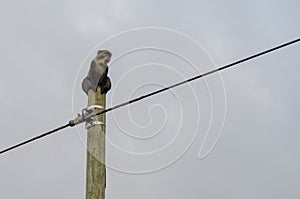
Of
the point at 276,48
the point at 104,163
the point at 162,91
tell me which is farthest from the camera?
the point at 162,91

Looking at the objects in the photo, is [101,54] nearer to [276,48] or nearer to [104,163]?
[104,163]

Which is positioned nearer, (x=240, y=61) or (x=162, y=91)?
(x=240, y=61)

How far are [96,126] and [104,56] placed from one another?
0.79 metres

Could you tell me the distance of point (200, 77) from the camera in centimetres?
731

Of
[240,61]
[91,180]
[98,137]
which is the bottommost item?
[91,180]

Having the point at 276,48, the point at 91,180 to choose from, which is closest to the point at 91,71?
the point at 91,180

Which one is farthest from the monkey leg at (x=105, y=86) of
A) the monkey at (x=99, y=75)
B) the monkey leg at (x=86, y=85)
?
the monkey leg at (x=86, y=85)

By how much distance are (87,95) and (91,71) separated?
10.6 inches

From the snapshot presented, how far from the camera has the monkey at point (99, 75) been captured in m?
7.26

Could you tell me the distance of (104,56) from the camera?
7328 mm

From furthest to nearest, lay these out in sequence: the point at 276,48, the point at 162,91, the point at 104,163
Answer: the point at 162,91
the point at 104,163
the point at 276,48

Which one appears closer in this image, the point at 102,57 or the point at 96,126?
the point at 96,126

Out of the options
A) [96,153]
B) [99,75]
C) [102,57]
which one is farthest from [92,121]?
[102,57]

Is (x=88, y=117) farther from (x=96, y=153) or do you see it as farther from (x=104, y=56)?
(x=104, y=56)
